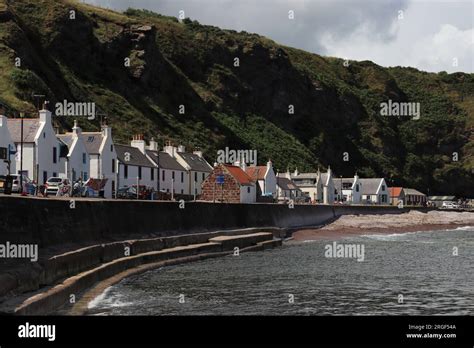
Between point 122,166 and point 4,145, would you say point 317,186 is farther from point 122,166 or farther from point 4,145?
point 4,145

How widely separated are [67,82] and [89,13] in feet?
114

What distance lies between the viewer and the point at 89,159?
70875mm

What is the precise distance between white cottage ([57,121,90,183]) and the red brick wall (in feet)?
73.9

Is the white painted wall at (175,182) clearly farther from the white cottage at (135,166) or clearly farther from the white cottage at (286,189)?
the white cottage at (286,189)

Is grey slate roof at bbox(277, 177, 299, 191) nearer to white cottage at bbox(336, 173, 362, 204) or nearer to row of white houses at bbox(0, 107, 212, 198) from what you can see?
white cottage at bbox(336, 173, 362, 204)

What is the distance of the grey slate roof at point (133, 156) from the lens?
79.3 metres

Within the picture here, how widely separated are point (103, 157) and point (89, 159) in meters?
1.63

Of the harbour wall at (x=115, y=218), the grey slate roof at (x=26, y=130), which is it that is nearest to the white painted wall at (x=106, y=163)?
the grey slate roof at (x=26, y=130)

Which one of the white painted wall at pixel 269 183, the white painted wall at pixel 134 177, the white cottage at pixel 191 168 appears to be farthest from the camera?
the white painted wall at pixel 269 183

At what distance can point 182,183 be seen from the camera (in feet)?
309

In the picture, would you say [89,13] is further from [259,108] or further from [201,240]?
[201,240]

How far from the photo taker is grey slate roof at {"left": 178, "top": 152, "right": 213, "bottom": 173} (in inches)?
3865

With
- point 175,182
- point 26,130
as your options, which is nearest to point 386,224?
point 175,182
